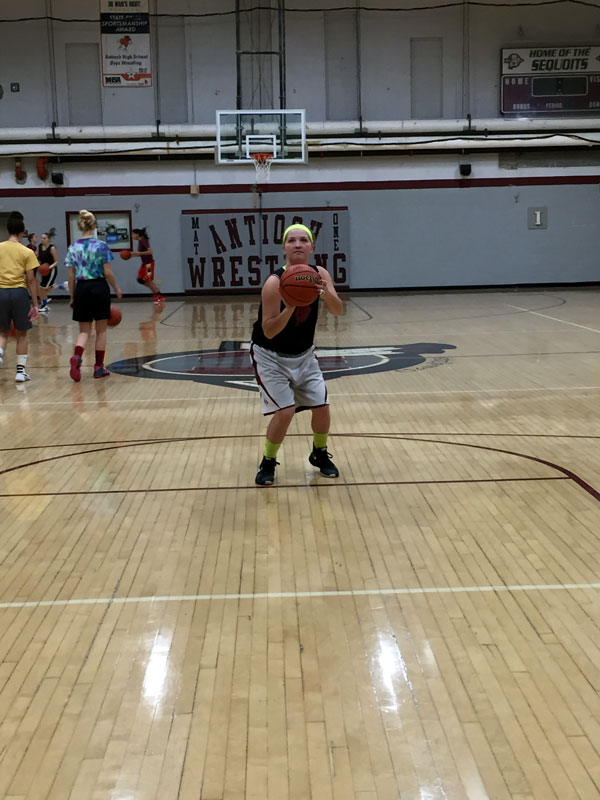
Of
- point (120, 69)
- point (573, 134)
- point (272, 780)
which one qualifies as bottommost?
point (272, 780)

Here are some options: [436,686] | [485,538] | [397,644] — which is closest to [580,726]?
[436,686]

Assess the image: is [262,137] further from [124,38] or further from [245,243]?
[124,38]

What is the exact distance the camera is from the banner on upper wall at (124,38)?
21.9 m

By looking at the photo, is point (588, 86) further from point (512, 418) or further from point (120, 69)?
point (512, 418)

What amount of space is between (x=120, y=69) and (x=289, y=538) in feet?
65.1

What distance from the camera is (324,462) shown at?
226 inches

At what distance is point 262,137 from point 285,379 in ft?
50.5

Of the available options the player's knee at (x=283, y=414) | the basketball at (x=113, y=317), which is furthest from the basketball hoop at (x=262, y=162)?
the player's knee at (x=283, y=414)

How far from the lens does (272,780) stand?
8.18ft

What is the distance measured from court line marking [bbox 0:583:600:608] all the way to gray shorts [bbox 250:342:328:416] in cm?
172

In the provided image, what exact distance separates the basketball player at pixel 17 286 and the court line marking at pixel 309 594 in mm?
5853

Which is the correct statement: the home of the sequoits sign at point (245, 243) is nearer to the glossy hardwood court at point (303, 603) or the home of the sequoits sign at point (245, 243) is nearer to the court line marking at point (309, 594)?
the glossy hardwood court at point (303, 603)

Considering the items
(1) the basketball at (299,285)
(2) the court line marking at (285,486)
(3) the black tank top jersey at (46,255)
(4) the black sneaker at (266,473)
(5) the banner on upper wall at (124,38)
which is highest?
(5) the banner on upper wall at (124,38)

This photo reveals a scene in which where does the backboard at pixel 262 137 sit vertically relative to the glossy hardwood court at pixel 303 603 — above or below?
above
